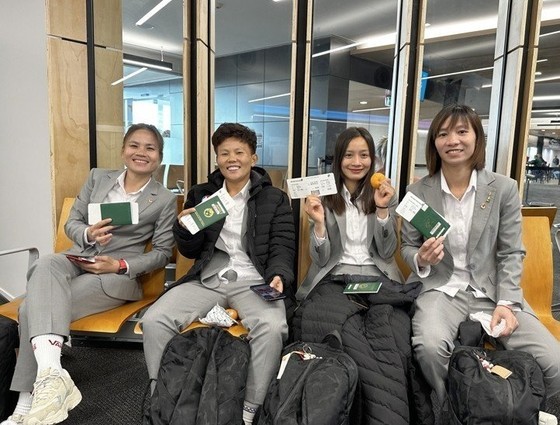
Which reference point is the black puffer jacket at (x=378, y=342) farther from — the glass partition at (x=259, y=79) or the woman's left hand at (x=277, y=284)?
the glass partition at (x=259, y=79)

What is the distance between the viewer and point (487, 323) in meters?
1.79

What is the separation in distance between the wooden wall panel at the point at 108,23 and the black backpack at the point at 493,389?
3048 mm

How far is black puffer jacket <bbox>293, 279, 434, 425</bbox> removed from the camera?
1580 millimetres

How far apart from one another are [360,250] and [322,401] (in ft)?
3.13

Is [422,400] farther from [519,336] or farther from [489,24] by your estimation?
[489,24]

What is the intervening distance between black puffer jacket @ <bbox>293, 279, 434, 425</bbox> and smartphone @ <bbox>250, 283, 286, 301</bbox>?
135 mm

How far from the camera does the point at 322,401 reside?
1486mm

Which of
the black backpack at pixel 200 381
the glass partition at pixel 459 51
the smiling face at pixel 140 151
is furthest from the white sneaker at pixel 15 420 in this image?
the glass partition at pixel 459 51

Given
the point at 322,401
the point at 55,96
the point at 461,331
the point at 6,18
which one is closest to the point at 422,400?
the point at 461,331

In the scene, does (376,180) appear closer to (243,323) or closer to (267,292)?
(267,292)

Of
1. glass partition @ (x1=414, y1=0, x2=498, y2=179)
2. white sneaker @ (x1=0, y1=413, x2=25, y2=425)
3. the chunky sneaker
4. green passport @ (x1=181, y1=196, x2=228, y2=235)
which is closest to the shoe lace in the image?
the chunky sneaker

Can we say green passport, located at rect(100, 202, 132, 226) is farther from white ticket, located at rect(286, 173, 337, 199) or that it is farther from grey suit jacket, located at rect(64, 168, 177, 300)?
white ticket, located at rect(286, 173, 337, 199)

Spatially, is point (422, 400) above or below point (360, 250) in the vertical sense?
below

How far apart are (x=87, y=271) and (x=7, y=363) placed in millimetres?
551
